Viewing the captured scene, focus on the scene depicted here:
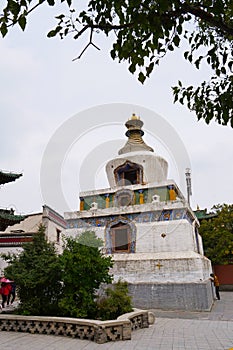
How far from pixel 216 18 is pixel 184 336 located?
701cm

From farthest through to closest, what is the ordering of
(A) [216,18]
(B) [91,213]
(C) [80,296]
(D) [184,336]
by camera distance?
(B) [91,213], (C) [80,296], (D) [184,336], (A) [216,18]

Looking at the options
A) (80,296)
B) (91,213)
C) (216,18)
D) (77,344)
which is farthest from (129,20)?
(91,213)

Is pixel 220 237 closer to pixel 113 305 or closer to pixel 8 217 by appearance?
pixel 8 217

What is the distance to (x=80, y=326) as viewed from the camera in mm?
7488

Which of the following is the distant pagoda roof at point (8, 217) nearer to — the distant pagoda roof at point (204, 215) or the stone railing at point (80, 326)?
the stone railing at point (80, 326)

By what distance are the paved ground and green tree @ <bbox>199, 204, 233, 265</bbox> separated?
10.3 meters

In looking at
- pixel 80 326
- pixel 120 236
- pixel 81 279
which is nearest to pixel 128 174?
pixel 120 236

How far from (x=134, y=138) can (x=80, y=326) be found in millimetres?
13020

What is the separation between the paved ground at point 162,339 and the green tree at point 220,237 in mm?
10261

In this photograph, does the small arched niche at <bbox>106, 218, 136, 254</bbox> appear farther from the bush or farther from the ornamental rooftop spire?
the bush

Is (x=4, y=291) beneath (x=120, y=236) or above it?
beneath

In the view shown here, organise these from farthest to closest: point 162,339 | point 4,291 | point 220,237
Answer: point 220,237 < point 4,291 < point 162,339

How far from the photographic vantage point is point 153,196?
15.1 m

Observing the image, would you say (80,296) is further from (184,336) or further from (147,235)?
(147,235)
